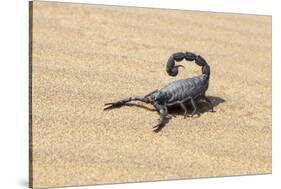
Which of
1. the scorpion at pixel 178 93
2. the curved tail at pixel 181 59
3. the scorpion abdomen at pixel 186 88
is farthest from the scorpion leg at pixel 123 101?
the curved tail at pixel 181 59

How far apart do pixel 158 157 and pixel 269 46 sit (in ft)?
5.18

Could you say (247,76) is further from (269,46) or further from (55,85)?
(55,85)

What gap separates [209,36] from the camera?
432 centimetres

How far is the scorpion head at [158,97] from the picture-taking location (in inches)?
143

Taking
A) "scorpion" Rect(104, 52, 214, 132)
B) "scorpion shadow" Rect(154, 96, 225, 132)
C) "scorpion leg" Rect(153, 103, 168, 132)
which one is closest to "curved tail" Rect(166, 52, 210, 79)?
"scorpion" Rect(104, 52, 214, 132)

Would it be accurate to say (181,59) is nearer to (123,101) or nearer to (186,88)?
(186,88)

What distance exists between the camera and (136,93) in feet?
12.1

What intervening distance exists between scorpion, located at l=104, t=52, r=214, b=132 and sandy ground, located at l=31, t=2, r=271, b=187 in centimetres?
5

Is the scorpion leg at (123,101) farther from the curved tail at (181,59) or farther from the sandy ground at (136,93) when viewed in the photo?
the curved tail at (181,59)

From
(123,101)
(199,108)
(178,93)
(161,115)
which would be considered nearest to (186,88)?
(178,93)

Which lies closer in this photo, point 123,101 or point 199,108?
point 123,101

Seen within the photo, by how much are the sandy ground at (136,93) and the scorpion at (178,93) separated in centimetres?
5

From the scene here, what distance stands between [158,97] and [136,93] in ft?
0.51

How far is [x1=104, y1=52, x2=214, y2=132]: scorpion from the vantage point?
362 cm
